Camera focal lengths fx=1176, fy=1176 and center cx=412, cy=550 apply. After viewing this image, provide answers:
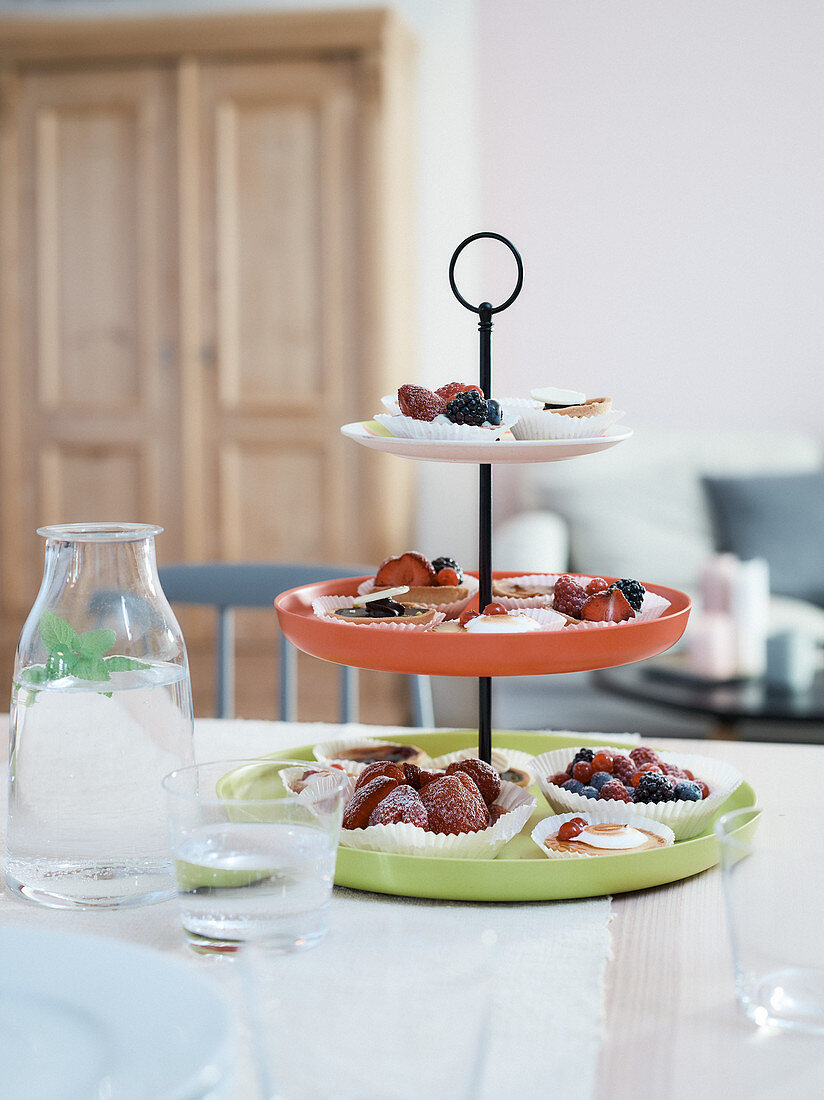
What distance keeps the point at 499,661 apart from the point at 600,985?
0.21 m

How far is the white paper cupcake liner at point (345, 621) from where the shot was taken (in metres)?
0.80

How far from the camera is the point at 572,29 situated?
3.78 m

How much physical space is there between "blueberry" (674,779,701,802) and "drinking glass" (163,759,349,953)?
263 mm

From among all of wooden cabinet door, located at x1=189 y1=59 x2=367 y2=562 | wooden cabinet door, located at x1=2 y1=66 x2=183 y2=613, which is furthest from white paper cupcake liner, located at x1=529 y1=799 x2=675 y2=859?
wooden cabinet door, located at x1=2 y1=66 x2=183 y2=613

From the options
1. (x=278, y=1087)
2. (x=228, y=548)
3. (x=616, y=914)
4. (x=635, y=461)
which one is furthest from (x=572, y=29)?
(x=278, y=1087)

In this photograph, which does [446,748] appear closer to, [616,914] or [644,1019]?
[616,914]

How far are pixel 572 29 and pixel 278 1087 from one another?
3879mm

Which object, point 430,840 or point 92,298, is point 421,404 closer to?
point 430,840

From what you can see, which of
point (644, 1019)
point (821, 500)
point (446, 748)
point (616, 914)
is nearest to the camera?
point (644, 1019)

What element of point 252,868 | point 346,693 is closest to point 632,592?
point 252,868

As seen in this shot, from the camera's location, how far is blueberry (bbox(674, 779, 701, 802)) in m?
0.79

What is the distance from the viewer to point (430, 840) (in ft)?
2.41

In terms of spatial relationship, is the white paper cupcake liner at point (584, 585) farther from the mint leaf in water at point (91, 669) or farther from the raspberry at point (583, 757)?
the mint leaf in water at point (91, 669)

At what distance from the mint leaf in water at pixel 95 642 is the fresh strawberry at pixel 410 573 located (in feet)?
0.85
